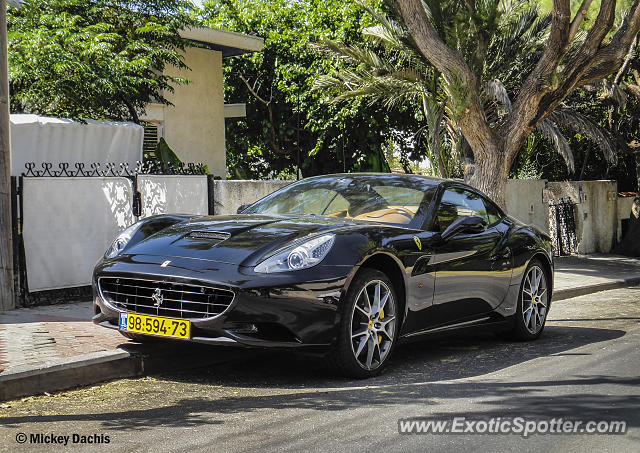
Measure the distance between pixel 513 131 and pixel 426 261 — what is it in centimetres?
693

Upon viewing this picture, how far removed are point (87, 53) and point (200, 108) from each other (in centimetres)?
656

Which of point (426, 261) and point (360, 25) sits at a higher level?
point (360, 25)

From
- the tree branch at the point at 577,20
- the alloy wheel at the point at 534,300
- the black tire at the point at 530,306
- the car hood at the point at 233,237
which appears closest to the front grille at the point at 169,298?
the car hood at the point at 233,237

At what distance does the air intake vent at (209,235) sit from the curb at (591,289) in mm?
7500

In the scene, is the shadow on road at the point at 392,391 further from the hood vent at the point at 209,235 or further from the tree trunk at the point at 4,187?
the tree trunk at the point at 4,187

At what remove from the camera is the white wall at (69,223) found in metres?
9.12

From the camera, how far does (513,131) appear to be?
13031mm

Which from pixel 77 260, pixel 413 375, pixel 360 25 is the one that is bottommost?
pixel 413 375

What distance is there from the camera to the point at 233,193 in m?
11.7

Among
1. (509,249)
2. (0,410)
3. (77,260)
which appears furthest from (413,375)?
(77,260)

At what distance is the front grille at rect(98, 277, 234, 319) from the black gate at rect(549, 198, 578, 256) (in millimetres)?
15356

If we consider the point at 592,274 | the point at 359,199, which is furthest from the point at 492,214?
the point at 592,274

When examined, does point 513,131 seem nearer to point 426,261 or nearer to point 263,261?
point 426,261

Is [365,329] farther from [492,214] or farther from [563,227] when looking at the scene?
[563,227]
